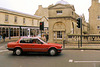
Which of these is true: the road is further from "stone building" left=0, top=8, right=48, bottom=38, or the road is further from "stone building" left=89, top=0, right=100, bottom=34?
"stone building" left=89, top=0, right=100, bottom=34

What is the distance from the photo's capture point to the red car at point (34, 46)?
9.44m

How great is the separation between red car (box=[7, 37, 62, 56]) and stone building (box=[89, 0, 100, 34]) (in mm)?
25435

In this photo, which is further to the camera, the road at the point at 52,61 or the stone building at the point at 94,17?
the stone building at the point at 94,17

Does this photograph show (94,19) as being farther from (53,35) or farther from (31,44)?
(31,44)

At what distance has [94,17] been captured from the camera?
32125mm

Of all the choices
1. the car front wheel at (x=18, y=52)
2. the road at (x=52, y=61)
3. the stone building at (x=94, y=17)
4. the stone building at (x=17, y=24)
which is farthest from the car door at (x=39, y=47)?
the stone building at (x=94, y=17)

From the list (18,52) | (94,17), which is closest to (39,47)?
(18,52)

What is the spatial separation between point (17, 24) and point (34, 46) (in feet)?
68.1

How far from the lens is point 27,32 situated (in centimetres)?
3222

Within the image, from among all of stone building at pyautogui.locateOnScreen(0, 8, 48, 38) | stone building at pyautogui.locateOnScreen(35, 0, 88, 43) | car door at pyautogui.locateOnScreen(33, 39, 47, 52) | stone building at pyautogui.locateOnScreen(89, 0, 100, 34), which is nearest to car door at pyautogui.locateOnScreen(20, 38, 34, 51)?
car door at pyautogui.locateOnScreen(33, 39, 47, 52)

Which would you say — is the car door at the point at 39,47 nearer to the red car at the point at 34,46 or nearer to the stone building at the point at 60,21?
the red car at the point at 34,46

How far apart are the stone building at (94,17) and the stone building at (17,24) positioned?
16153 mm

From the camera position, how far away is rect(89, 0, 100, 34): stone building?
31.8m

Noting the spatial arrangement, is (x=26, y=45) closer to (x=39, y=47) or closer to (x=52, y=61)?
(x=39, y=47)
